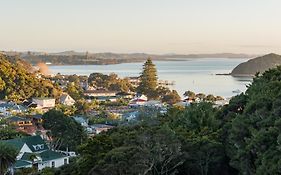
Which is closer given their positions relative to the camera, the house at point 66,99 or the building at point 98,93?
the house at point 66,99

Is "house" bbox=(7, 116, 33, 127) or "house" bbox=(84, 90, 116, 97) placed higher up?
"house" bbox=(7, 116, 33, 127)

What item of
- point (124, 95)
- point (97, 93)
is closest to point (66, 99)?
point (97, 93)

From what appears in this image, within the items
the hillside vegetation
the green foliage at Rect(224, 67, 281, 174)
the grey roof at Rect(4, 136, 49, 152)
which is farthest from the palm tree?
the hillside vegetation

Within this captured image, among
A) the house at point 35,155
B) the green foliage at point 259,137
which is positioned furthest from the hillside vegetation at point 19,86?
the green foliage at point 259,137

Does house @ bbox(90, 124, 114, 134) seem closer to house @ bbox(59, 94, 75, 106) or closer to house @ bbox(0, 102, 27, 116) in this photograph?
house @ bbox(0, 102, 27, 116)

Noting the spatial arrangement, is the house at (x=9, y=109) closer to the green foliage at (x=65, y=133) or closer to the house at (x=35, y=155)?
the green foliage at (x=65, y=133)

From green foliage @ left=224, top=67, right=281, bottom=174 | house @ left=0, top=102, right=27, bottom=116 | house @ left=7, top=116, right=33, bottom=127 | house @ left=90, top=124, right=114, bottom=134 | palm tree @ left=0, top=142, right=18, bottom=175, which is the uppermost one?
green foliage @ left=224, top=67, right=281, bottom=174

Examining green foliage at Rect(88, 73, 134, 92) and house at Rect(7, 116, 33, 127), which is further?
green foliage at Rect(88, 73, 134, 92)

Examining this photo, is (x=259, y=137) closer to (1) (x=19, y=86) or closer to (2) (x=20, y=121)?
(2) (x=20, y=121)
